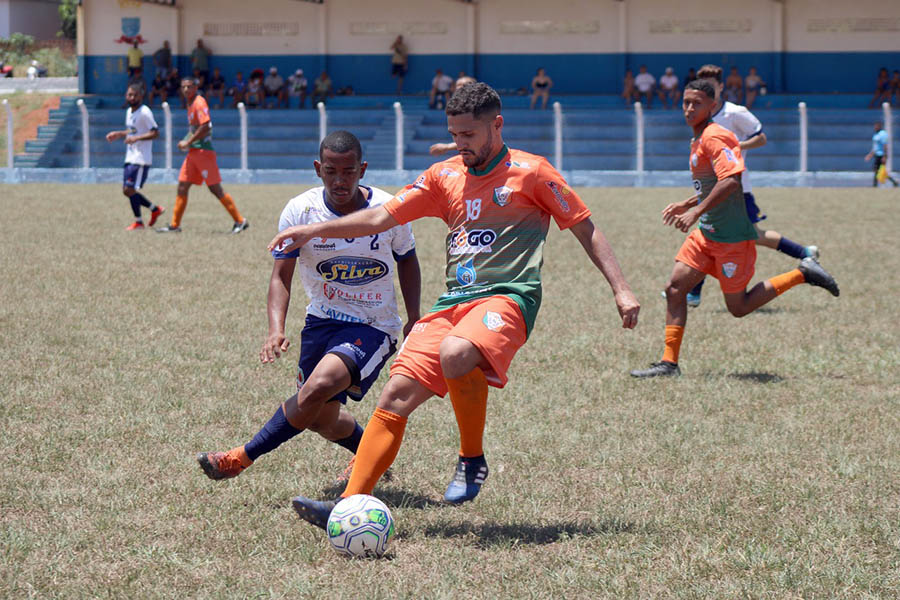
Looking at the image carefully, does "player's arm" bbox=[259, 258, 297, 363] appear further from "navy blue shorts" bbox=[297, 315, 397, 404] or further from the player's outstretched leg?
the player's outstretched leg

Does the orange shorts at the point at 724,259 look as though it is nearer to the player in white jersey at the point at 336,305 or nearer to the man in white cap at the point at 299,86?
the player in white jersey at the point at 336,305

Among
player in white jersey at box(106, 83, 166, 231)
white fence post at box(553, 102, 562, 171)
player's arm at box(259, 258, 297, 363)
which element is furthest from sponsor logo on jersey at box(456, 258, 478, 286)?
white fence post at box(553, 102, 562, 171)

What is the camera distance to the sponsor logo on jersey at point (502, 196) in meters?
4.77

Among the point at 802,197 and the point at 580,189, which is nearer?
the point at 802,197

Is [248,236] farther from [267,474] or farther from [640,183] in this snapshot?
[640,183]

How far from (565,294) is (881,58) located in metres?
29.3

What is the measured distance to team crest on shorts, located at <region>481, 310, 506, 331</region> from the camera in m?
4.54

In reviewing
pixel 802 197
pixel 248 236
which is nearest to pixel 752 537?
pixel 248 236

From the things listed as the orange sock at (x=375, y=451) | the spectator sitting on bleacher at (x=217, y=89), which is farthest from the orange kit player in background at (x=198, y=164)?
the spectator sitting on bleacher at (x=217, y=89)

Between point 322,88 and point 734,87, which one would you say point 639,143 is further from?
point 322,88

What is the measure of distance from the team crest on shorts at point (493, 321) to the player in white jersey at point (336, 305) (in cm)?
66

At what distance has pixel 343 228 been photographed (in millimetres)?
4746

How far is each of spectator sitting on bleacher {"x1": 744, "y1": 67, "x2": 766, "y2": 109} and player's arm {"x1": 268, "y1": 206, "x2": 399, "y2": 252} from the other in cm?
3131

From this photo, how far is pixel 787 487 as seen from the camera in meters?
5.18
